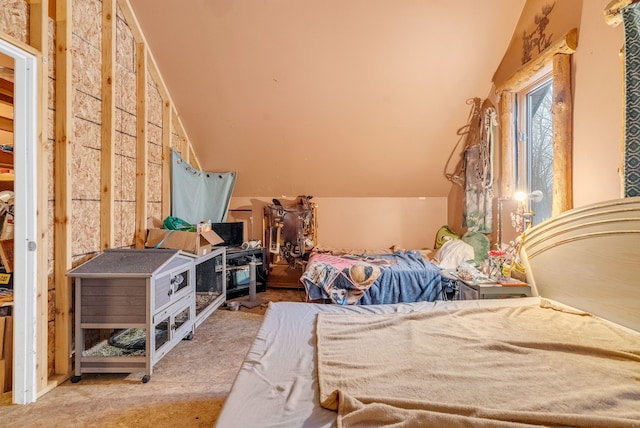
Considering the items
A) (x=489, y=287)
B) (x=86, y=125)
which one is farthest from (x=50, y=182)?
(x=489, y=287)

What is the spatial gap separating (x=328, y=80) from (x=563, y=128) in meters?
2.20

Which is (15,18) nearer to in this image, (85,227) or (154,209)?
(85,227)

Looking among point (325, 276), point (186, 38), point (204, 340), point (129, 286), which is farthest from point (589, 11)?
point (204, 340)

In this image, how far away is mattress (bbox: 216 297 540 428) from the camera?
→ 93cm

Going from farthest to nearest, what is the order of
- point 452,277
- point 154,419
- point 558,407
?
point 452,277
point 154,419
point 558,407

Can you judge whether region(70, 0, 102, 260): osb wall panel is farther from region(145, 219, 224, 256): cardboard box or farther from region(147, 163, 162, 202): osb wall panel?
region(147, 163, 162, 202): osb wall panel

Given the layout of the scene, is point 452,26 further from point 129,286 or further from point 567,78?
point 129,286

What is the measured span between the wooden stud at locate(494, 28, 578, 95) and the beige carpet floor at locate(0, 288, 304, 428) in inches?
132

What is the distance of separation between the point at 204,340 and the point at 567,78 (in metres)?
3.57

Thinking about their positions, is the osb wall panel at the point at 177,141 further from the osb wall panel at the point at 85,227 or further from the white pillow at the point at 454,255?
the white pillow at the point at 454,255

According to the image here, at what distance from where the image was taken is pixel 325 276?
3121mm

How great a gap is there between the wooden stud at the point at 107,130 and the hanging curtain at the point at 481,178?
11.8 feet

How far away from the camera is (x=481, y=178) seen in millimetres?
3527

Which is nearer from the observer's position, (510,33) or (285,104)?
(510,33)
